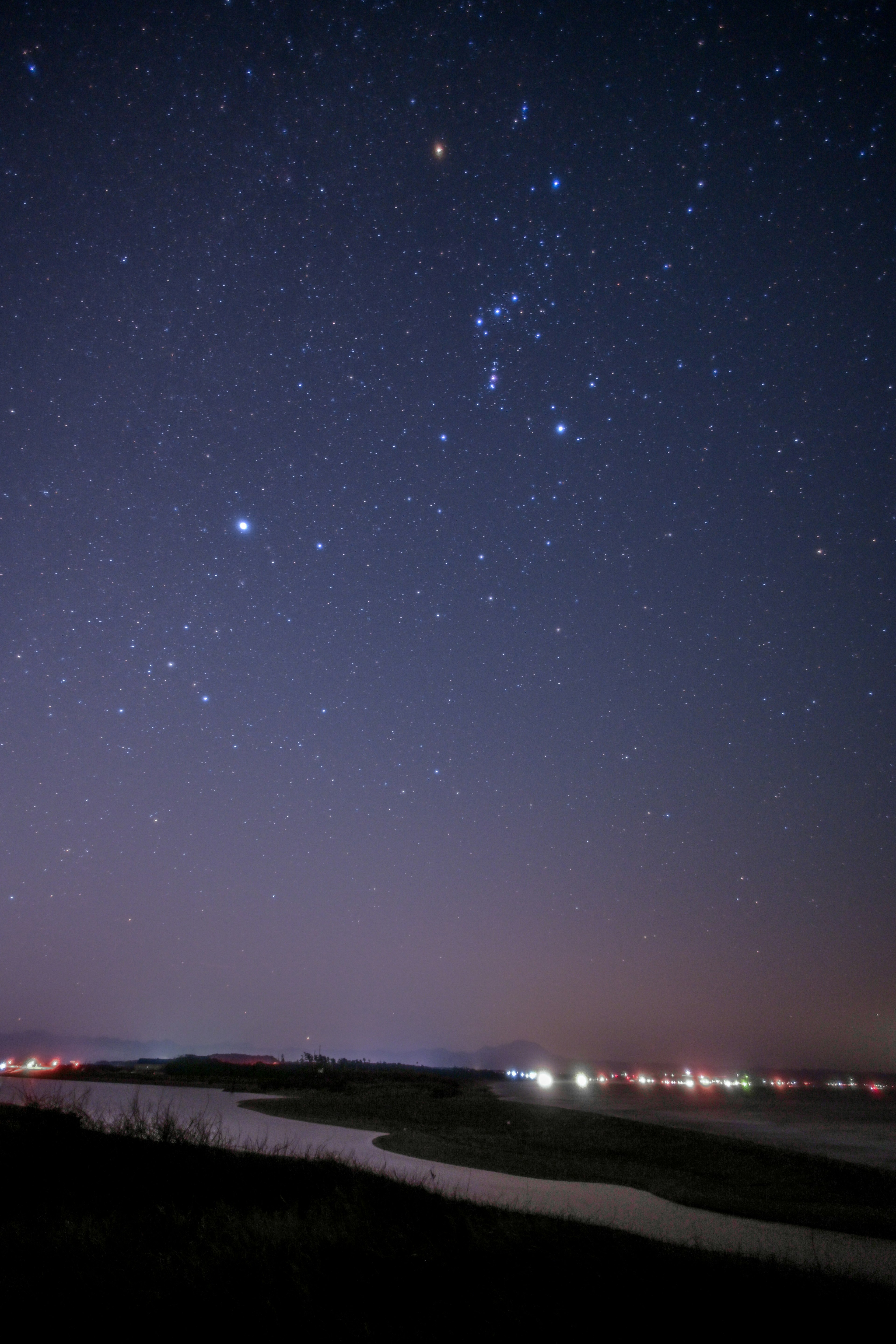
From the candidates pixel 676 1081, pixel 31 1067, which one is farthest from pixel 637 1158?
pixel 676 1081

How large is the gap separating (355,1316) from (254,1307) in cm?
89

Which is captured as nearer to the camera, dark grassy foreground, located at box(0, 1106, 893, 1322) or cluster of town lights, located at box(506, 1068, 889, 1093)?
dark grassy foreground, located at box(0, 1106, 893, 1322)

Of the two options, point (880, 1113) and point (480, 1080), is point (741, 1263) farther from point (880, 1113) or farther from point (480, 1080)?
point (480, 1080)

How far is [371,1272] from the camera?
21.0 feet

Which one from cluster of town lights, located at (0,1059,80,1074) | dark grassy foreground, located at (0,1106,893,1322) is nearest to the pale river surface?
dark grassy foreground, located at (0,1106,893,1322)

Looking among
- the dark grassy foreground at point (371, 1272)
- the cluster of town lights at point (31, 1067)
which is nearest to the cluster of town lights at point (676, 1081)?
the cluster of town lights at point (31, 1067)

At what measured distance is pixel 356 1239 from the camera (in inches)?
276

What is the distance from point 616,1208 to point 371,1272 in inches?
231

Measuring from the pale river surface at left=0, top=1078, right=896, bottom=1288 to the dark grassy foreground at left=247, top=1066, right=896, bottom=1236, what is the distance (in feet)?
2.18

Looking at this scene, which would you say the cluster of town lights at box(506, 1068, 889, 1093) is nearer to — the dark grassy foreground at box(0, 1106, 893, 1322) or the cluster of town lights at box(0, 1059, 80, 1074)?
the cluster of town lights at box(0, 1059, 80, 1074)

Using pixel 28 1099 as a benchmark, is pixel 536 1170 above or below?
below

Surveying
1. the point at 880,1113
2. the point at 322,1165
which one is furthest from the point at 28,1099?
the point at 880,1113

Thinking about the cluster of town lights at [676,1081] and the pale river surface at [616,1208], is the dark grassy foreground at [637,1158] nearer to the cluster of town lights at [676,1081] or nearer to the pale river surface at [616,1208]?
the pale river surface at [616,1208]

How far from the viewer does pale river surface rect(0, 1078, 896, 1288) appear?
8.12 m
